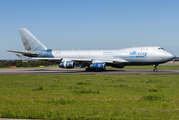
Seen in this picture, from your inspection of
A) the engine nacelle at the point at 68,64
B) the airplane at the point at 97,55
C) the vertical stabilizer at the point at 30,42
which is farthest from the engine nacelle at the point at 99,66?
the vertical stabilizer at the point at 30,42

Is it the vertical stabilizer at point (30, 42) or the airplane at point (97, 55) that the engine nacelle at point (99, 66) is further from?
the vertical stabilizer at point (30, 42)

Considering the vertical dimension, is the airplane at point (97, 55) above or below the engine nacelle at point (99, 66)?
above

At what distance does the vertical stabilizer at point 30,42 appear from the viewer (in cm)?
4594

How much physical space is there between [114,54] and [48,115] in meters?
32.8

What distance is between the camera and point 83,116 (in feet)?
25.9

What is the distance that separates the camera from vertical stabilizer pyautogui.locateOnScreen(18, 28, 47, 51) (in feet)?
151

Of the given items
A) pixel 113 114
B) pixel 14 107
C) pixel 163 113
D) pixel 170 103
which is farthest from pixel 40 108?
pixel 170 103

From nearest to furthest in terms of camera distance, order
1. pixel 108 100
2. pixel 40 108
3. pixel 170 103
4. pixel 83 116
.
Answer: pixel 83 116, pixel 40 108, pixel 170 103, pixel 108 100

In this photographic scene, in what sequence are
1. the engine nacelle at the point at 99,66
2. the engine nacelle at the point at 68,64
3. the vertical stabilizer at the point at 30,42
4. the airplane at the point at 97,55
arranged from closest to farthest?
1. the engine nacelle at the point at 99,66
2. the airplane at the point at 97,55
3. the engine nacelle at the point at 68,64
4. the vertical stabilizer at the point at 30,42

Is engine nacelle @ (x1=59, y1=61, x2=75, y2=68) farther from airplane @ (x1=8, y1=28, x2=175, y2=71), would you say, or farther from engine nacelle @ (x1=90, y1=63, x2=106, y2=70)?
engine nacelle @ (x1=90, y1=63, x2=106, y2=70)

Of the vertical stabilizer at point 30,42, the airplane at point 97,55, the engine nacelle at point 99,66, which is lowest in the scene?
the engine nacelle at point 99,66

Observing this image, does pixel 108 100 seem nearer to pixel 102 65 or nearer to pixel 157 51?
pixel 102 65

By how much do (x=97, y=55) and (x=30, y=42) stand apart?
610 inches

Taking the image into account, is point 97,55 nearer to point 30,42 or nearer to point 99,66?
point 99,66
